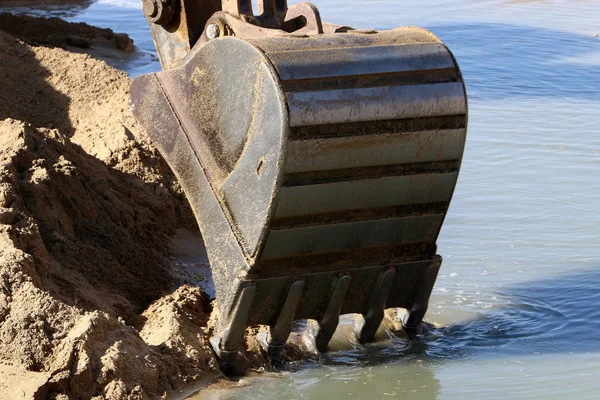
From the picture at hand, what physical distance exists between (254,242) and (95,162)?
1924mm

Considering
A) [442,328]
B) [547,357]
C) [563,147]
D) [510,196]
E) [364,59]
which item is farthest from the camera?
[563,147]

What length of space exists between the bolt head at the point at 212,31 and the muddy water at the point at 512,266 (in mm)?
1484

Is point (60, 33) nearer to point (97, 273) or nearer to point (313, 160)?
point (97, 273)

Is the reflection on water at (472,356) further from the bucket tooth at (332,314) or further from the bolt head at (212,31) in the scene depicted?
the bolt head at (212,31)

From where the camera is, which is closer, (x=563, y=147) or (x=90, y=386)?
(x=90, y=386)

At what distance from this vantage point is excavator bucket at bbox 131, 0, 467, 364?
3.85 meters

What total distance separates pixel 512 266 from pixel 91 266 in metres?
2.37

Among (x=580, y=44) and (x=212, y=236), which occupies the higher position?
(x=212, y=236)

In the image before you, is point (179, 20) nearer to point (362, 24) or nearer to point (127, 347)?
point (127, 347)

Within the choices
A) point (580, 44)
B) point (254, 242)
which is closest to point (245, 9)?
point (254, 242)

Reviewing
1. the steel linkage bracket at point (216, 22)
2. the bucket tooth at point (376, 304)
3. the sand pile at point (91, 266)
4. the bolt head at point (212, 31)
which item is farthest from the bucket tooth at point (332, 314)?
the bolt head at point (212, 31)

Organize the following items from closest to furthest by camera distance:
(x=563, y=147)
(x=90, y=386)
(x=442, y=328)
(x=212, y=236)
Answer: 1. (x=90, y=386)
2. (x=212, y=236)
3. (x=442, y=328)
4. (x=563, y=147)

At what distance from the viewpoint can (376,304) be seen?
14.4 ft

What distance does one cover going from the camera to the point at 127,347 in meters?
3.92
